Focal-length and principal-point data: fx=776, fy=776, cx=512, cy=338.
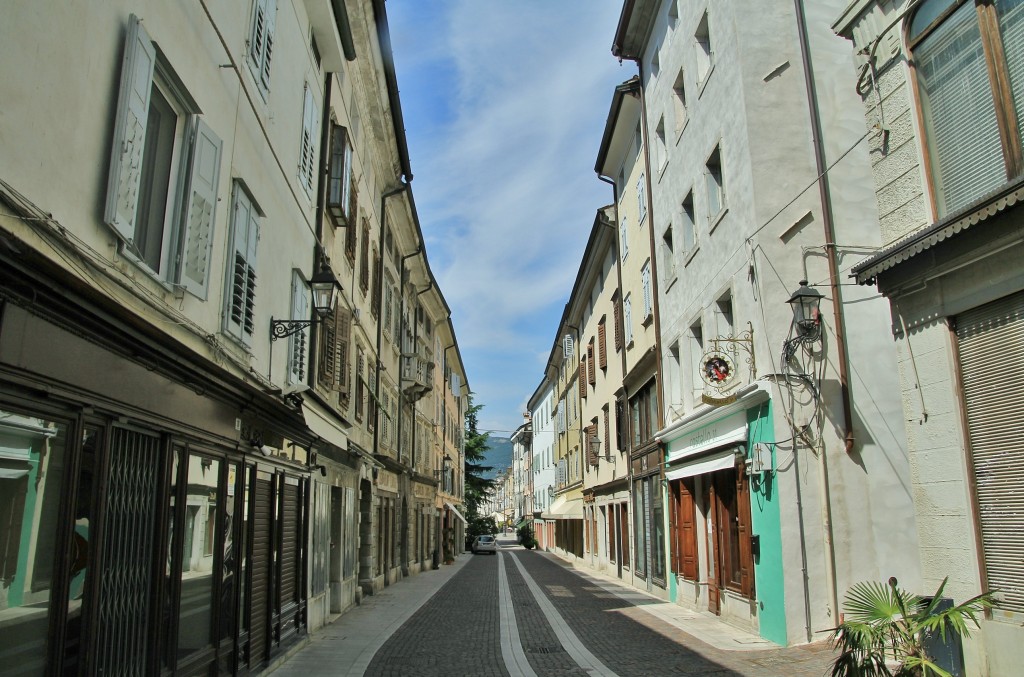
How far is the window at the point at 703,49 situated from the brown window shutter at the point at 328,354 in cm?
850

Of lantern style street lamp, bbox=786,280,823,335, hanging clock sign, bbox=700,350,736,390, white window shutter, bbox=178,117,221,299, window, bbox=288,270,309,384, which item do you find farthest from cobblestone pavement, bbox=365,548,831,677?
white window shutter, bbox=178,117,221,299

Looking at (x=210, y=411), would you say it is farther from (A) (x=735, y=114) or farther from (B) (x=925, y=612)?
(A) (x=735, y=114)

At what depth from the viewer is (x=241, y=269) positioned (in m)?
8.73

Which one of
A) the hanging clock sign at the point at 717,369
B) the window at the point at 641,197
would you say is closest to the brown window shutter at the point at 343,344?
the hanging clock sign at the point at 717,369

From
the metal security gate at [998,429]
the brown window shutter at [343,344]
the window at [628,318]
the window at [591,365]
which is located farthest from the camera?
the window at [591,365]

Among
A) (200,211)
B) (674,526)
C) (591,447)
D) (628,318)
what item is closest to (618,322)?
(628,318)

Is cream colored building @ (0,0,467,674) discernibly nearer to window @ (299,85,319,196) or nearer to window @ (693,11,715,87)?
window @ (299,85,319,196)

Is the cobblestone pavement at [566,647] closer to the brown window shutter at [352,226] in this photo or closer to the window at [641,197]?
the brown window shutter at [352,226]

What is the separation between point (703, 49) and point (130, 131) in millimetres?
12988

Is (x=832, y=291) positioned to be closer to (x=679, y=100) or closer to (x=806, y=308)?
(x=806, y=308)

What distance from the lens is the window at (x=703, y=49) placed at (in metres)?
15.2

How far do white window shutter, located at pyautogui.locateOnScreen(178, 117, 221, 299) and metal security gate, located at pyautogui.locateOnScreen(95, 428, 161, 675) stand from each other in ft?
5.03

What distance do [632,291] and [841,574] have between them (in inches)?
513

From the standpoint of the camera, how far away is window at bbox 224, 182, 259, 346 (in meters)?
8.34
